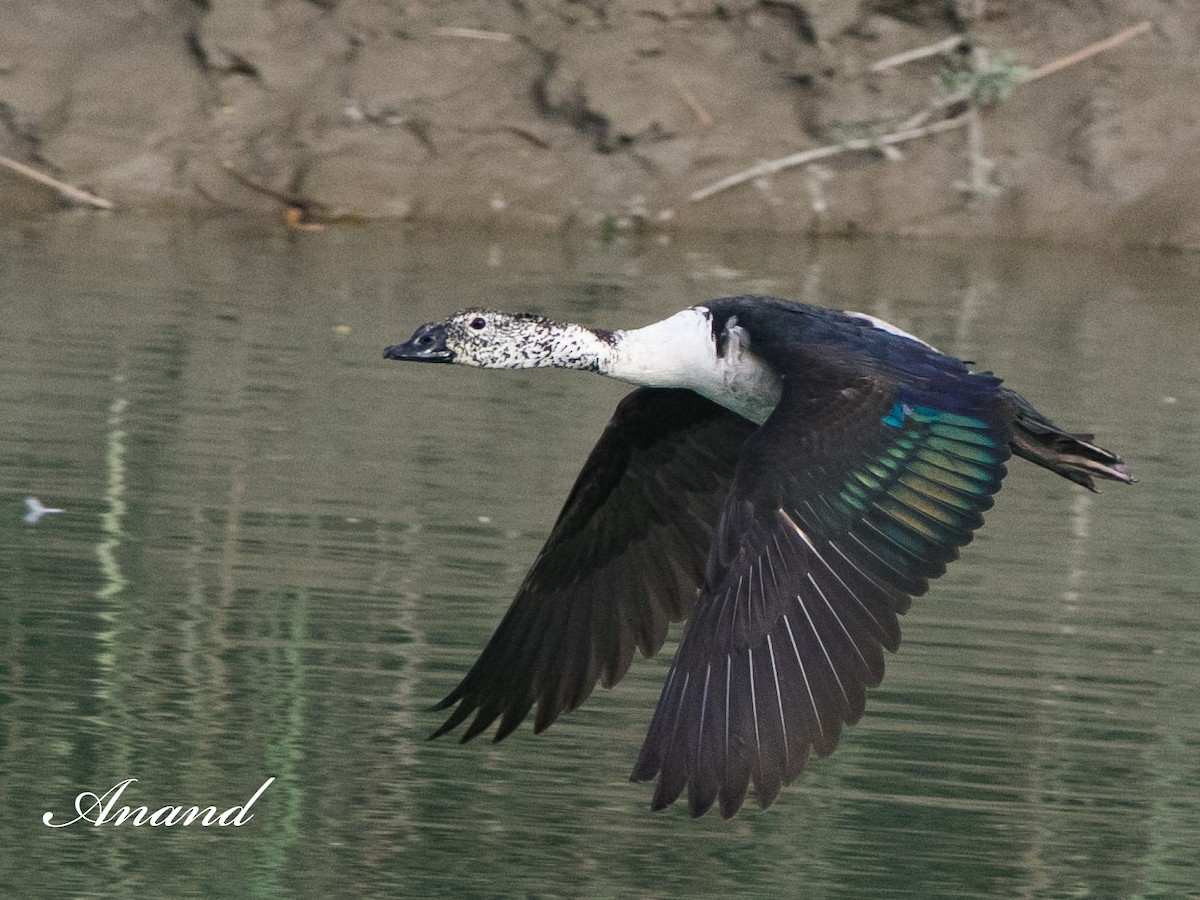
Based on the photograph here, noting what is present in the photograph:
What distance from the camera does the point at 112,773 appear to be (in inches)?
215

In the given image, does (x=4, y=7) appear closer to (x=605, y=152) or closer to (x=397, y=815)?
(x=605, y=152)

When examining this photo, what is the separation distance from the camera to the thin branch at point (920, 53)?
44.8 feet

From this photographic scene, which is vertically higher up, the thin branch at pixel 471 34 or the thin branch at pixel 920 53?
the thin branch at pixel 920 53

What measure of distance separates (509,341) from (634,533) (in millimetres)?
640

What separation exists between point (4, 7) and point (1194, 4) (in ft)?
22.8

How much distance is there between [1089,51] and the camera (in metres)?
13.7

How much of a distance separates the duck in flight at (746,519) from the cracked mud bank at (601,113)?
722 cm

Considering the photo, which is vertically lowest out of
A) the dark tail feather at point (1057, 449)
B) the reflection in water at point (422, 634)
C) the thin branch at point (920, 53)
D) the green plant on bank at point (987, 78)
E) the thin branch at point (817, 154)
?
the reflection in water at point (422, 634)

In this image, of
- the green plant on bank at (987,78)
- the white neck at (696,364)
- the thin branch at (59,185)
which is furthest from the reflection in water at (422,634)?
the green plant on bank at (987,78)

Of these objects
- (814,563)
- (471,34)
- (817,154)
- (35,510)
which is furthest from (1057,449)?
(471,34)

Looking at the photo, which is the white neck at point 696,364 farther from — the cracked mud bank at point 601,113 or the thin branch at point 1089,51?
the thin branch at point 1089,51

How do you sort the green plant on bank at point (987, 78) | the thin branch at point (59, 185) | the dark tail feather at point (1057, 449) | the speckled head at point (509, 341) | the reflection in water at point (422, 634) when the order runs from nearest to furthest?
the reflection in water at point (422, 634) < the dark tail feather at point (1057, 449) < the speckled head at point (509, 341) < the thin branch at point (59, 185) < the green plant on bank at point (987, 78)

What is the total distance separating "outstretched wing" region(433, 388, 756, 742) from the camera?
614 centimetres

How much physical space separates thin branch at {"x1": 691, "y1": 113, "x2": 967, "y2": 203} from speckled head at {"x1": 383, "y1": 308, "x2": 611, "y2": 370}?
743 centimetres
